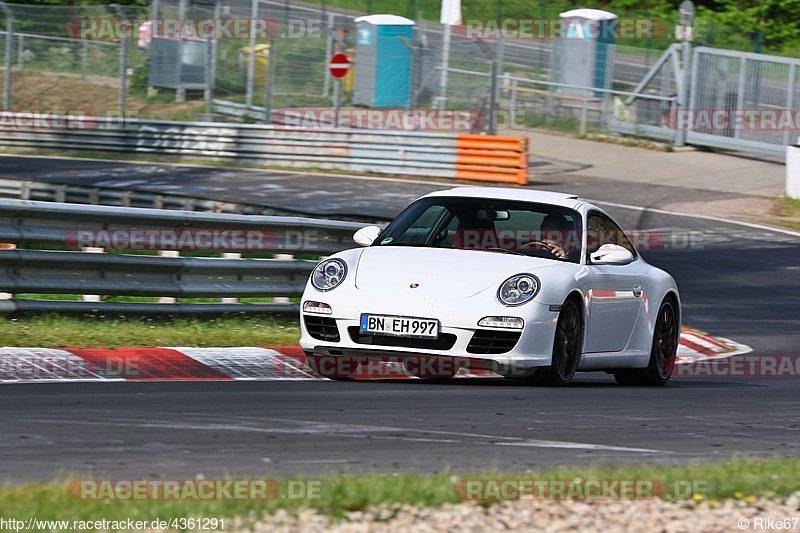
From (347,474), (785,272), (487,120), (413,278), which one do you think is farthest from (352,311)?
(487,120)

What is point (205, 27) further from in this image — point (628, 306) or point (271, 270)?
point (628, 306)

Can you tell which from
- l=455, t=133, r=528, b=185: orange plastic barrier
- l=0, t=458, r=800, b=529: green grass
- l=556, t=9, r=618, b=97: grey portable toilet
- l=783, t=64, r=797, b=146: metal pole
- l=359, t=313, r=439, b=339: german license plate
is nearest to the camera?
l=0, t=458, r=800, b=529: green grass

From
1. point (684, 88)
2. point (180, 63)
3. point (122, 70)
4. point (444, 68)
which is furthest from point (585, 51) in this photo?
point (122, 70)

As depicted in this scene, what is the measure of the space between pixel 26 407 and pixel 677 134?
25736mm

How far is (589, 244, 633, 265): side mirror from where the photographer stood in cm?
879

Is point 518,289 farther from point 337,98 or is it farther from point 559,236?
point 337,98

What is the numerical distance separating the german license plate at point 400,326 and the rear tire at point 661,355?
2.44 metres

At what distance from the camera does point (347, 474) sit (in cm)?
532

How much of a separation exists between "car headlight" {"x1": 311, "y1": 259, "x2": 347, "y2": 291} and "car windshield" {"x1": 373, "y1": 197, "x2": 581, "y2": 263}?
0.55m

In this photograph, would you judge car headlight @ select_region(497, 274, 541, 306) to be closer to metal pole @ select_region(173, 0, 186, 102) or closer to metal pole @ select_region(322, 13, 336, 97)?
metal pole @ select_region(322, 13, 336, 97)

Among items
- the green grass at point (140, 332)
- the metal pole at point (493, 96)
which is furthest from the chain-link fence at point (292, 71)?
the green grass at point (140, 332)

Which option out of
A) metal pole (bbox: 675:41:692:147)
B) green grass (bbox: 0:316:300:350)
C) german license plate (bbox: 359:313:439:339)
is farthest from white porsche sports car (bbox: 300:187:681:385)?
metal pole (bbox: 675:41:692:147)

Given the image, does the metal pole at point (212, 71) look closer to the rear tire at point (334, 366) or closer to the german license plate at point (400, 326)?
the rear tire at point (334, 366)

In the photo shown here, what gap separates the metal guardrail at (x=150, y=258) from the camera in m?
9.71
